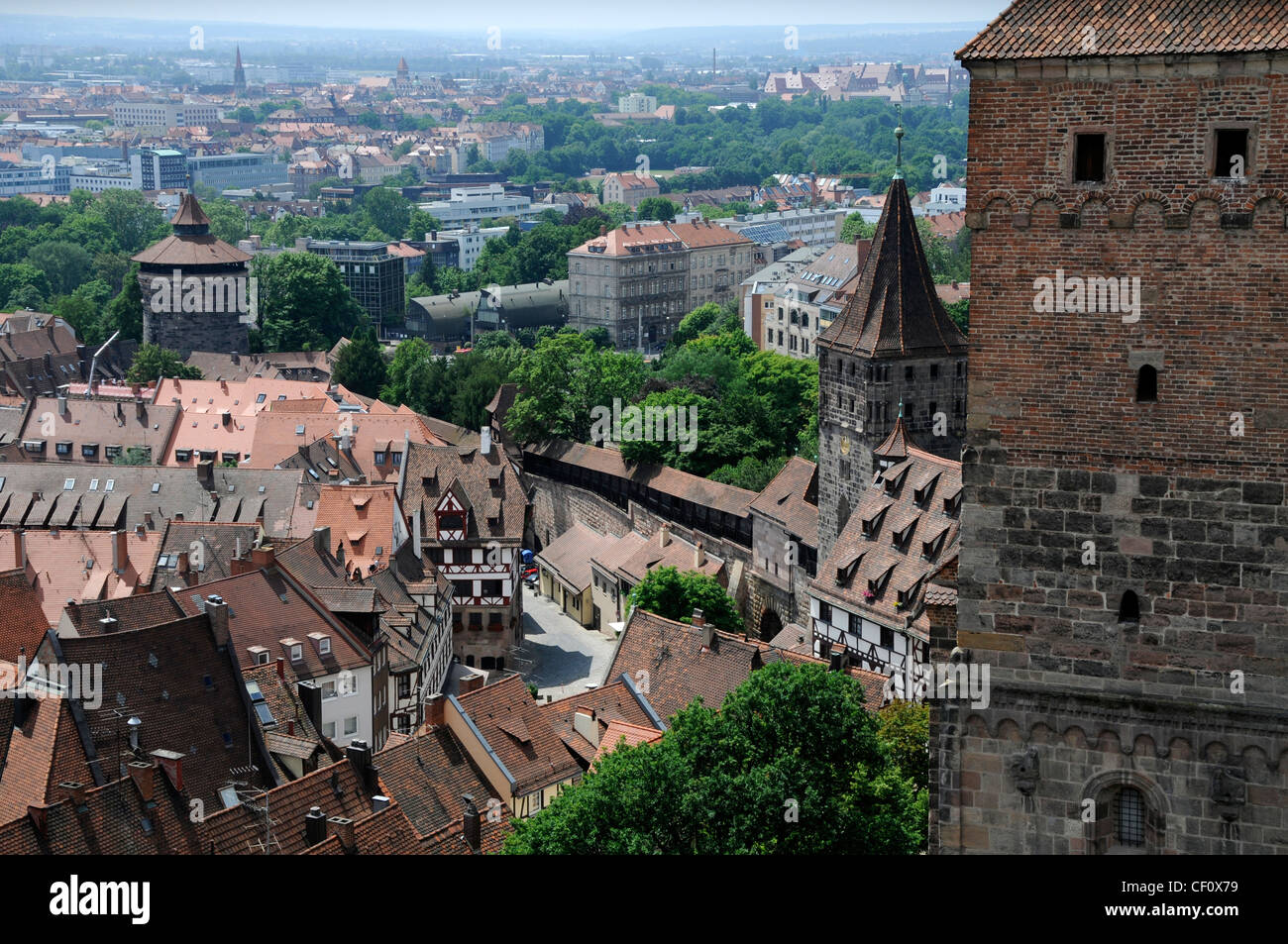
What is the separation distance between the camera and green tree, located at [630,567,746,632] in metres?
64.4

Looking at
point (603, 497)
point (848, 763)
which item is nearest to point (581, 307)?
point (603, 497)

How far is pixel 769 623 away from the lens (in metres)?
69.0

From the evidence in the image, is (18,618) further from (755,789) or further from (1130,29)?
(1130,29)

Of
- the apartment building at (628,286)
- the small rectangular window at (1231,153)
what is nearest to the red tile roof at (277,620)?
the small rectangular window at (1231,153)

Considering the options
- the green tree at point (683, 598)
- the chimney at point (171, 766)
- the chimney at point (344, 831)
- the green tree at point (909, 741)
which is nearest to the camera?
the chimney at point (344, 831)

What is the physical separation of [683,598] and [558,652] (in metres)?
8.20

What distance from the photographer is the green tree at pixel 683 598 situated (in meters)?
64.4

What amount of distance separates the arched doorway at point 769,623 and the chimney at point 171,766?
3202cm

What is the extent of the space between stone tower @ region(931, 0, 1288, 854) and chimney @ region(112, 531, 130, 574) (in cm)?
4366

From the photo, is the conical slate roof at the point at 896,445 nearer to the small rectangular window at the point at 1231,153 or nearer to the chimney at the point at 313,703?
the chimney at the point at 313,703

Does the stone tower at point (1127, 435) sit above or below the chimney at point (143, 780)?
above
